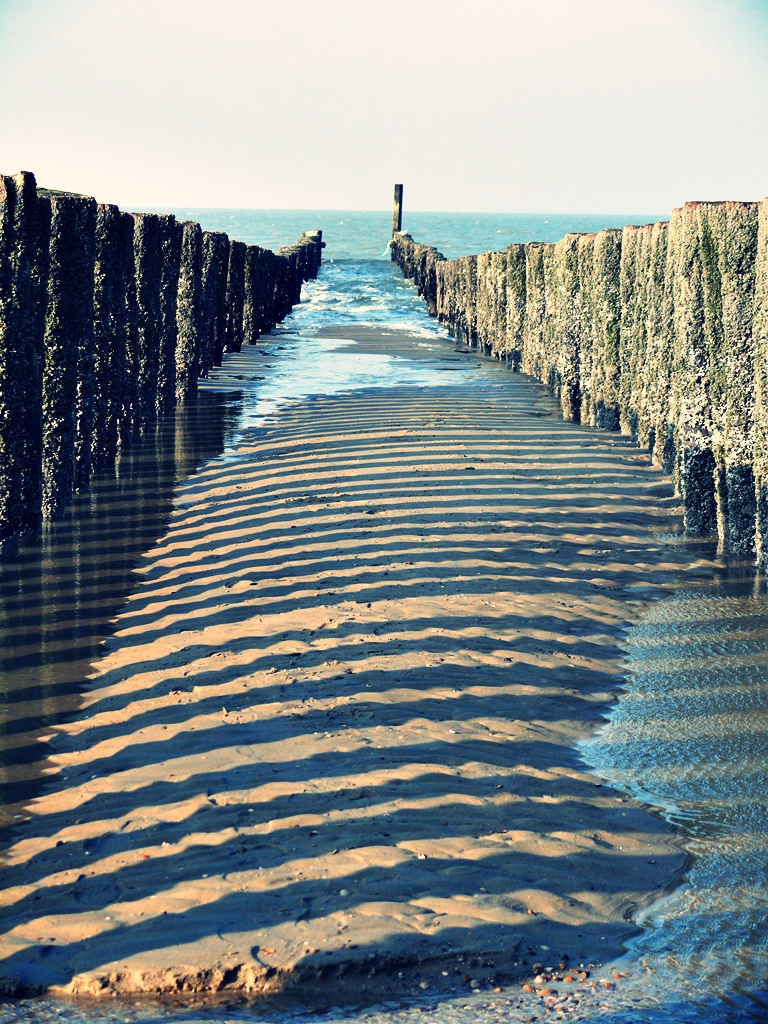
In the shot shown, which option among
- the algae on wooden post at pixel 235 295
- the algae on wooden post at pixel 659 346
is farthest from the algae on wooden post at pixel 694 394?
the algae on wooden post at pixel 235 295

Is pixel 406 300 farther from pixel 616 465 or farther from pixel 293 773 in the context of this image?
pixel 293 773

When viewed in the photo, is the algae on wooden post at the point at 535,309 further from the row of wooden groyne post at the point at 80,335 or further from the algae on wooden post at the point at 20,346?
the algae on wooden post at the point at 20,346

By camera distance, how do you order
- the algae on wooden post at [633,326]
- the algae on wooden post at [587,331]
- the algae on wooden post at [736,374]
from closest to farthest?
the algae on wooden post at [736,374] → the algae on wooden post at [633,326] → the algae on wooden post at [587,331]

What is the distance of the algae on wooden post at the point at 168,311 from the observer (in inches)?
578

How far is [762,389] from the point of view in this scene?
26.7 ft

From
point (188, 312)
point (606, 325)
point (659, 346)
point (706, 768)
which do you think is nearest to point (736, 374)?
point (659, 346)

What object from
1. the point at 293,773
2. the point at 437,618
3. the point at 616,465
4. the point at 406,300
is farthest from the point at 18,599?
the point at 406,300

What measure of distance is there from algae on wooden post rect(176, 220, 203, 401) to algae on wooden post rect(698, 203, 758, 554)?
953 cm

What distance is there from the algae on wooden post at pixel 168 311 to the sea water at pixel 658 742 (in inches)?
135

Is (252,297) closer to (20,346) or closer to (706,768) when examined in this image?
(20,346)

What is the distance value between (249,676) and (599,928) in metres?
2.60

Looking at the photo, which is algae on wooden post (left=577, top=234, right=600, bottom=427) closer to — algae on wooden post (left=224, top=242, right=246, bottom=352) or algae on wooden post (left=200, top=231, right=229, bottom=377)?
algae on wooden post (left=200, top=231, right=229, bottom=377)

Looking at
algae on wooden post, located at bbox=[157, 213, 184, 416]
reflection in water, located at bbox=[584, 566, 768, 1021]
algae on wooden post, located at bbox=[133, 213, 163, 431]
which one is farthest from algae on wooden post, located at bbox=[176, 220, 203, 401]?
reflection in water, located at bbox=[584, 566, 768, 1021]

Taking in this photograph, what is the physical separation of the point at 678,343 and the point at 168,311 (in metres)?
7.40
